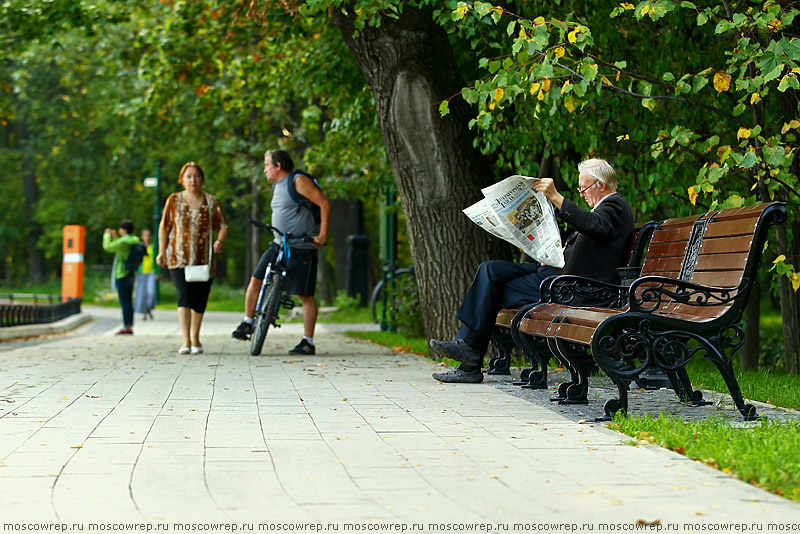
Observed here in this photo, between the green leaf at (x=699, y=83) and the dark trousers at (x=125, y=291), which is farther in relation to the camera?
the dark trousers at (x=125, y=291)

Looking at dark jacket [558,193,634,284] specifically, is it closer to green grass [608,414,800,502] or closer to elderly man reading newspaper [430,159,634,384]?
elderly man reading newspaper [430,159,634,384]

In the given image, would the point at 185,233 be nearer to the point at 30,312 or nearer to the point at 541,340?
the point at 541,340

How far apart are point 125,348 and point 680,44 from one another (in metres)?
7.58

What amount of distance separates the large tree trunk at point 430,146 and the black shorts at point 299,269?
1.53 m

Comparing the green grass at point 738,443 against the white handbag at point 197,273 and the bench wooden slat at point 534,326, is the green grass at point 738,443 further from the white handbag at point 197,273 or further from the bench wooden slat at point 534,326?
the white handbag at point 197,273

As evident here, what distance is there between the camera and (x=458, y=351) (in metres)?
7.81

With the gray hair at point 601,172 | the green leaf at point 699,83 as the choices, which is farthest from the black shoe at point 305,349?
the green leaf at point 699,83

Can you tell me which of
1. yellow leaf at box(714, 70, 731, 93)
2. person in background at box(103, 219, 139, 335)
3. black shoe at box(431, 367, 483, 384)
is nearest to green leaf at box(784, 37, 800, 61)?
yellow leaf at box(714, 70, 731, 93)

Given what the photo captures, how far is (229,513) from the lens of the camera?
3.77 m

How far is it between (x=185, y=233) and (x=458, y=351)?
4.88m

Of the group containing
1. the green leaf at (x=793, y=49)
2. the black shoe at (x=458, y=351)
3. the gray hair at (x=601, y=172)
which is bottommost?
the black shoe at (x=458, y=351)

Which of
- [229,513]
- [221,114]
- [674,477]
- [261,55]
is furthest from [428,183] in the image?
[221,114]

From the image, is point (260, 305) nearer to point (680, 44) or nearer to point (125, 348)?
point (125, 348)

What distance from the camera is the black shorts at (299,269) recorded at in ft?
37.0
